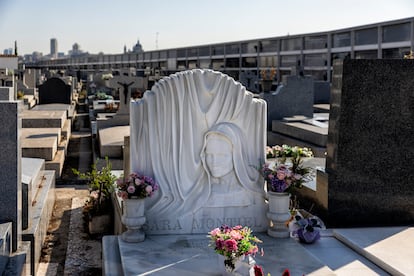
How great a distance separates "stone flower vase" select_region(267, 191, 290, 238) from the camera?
5.89 m

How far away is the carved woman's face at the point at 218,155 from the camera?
5898 mm

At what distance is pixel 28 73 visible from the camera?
92.0ft

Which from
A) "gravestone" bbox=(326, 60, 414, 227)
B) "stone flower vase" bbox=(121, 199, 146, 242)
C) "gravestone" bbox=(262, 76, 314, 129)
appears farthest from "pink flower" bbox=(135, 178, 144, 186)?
"gravestone" bbox=(262, 76, 314, 129)

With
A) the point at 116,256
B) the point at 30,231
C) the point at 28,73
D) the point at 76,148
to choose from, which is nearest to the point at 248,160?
the point at 116,256

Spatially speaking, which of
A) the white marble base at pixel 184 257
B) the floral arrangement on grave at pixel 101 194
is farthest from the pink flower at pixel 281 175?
the floral arrangement on grave at pixel 101 194

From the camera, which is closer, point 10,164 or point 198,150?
point 10,164

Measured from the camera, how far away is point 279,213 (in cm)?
591

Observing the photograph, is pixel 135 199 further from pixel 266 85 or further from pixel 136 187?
pixel 266 85

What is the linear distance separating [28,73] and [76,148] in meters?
15.1

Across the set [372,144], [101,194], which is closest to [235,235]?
[372,144]

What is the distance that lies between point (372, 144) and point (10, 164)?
441cm

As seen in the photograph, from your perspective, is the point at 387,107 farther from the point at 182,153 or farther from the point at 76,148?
the point at 76,148

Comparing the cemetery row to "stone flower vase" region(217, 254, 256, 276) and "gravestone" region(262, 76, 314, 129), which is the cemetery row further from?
"gravestone" region(262, 76, 314, 129)

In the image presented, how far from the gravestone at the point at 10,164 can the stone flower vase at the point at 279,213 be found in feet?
9.06
